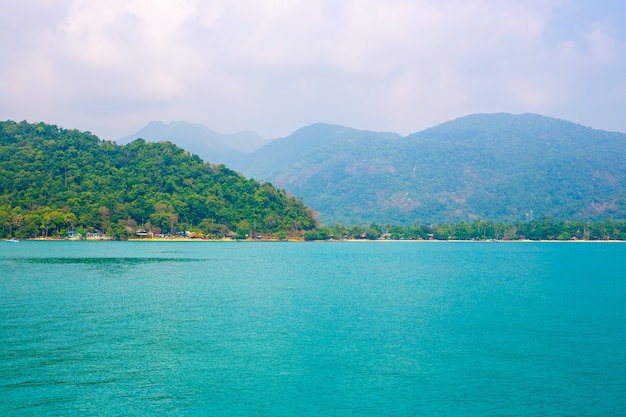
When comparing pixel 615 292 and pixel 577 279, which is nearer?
pixel 615 292

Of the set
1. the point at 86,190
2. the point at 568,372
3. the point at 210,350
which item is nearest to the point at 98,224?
the point at 86,190

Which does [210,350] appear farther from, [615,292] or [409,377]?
[615,292]

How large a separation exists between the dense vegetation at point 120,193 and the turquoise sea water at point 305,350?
101 meters

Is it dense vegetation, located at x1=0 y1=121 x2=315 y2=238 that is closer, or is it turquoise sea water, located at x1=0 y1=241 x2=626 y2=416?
turquoise sea water, located at x1=0 y1=241 x2=626 y2=416

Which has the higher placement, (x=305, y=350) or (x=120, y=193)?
(x=120, y=193)

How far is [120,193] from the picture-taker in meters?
162

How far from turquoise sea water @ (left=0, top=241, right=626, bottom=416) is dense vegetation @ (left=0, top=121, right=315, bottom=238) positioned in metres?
101

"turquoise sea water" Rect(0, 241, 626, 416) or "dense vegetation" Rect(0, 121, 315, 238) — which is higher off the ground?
"dense vegetation" Rect(0, 121, 315, 238)

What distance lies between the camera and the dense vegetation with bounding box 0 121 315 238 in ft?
485

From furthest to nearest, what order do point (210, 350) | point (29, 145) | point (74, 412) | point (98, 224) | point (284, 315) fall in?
point (29, 145) → point (98, 224) → point (284, 315) → point (210, 350) → point (74, 412)

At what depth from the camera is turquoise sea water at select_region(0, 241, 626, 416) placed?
20.8 meters

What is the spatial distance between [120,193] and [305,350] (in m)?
145

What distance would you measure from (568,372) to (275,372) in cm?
1276

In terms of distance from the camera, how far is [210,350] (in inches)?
1082
